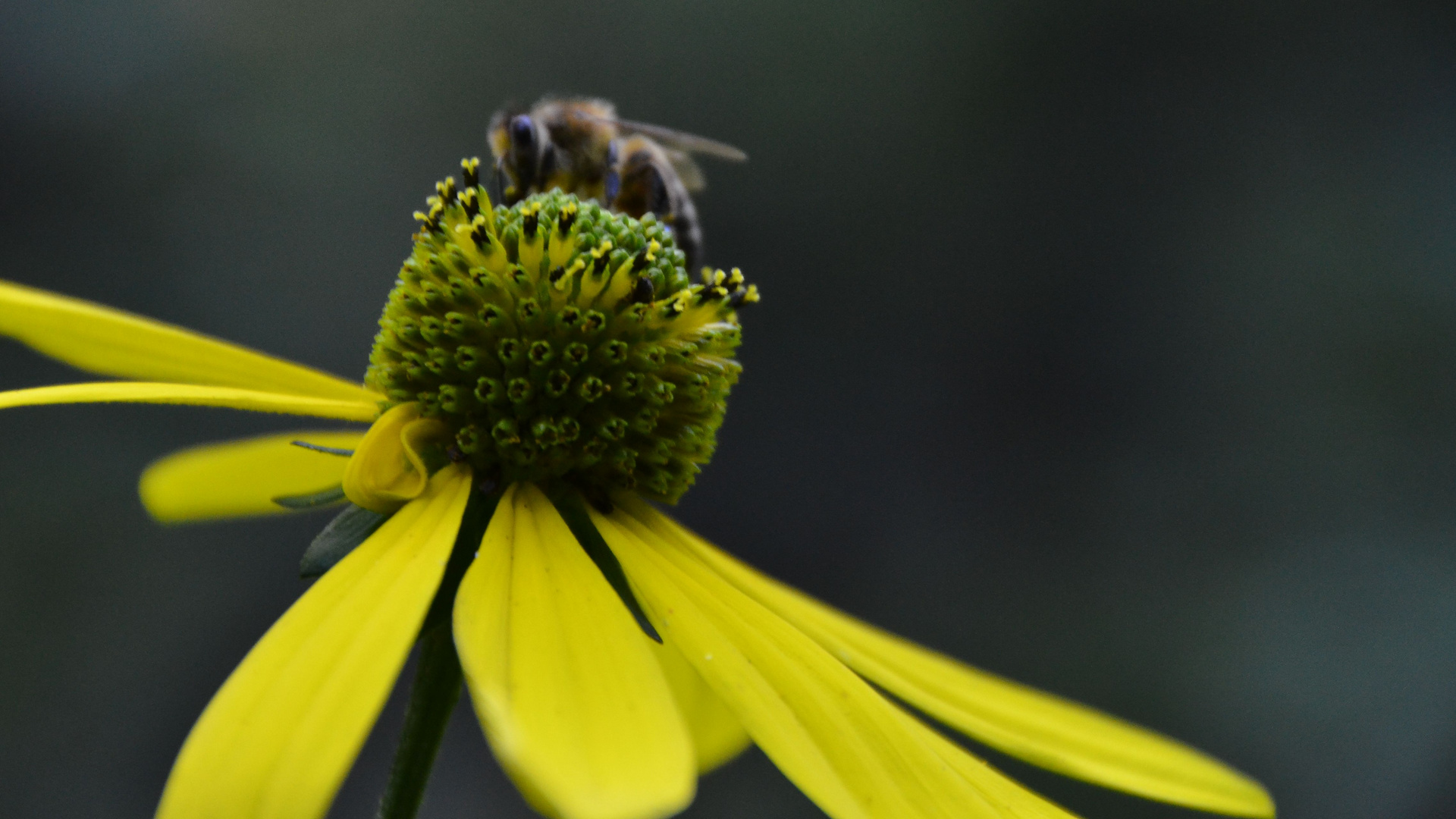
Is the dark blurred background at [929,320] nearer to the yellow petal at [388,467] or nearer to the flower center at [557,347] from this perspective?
the flower center at [557,347]

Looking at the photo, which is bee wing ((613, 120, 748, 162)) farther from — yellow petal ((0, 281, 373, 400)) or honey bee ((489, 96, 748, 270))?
yellow petal ((0, 281, 373, 400))

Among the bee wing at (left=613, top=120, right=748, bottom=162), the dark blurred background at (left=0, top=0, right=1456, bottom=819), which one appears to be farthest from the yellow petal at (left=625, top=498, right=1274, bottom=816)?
the dark blurred background at (left=0, top=0, right=1456, bottom=819)

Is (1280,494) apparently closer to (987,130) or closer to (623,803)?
(987,130)

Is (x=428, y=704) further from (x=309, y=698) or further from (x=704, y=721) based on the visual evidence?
(x=704, y=721)

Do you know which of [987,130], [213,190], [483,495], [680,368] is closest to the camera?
[483,495]

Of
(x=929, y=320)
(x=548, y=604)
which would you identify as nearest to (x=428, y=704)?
(x=548, y=604)

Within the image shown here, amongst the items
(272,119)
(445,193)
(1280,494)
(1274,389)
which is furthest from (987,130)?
Answer: (445,193)
